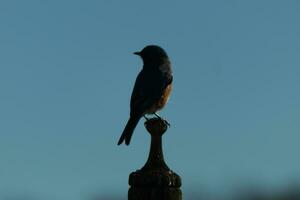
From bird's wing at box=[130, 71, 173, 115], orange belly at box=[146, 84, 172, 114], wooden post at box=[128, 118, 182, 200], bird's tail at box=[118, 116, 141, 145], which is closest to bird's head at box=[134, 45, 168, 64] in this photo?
bird's wing at box=[130, 71, 173, 115]

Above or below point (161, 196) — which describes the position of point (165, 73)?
above

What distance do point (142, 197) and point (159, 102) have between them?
14.8 ft

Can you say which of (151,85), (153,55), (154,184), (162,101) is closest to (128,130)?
(151,85)

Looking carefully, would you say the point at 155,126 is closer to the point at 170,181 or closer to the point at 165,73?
the point at 170,181

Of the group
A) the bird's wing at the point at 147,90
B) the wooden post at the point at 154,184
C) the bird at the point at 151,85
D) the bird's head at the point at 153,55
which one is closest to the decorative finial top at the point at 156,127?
the wooden post at the point at 154,184

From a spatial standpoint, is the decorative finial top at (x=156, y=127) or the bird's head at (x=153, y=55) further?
the bird's head at (x=153, y=55)

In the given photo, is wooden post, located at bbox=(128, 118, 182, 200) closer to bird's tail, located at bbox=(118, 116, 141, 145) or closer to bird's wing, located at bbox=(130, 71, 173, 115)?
bird's tail, located at bbox=(118, 116, 141, 145)

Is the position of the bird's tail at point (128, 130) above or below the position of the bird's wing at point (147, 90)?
below

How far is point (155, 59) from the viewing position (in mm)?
10070

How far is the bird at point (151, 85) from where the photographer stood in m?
8.99

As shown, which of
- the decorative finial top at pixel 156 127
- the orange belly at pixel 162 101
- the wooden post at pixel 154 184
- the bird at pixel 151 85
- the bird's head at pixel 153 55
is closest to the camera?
the wooden post at pixel 154 184

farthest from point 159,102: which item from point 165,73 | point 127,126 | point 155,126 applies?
point 155,126

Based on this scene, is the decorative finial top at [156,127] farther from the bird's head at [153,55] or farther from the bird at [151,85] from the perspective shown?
the bird's head at [153,55]

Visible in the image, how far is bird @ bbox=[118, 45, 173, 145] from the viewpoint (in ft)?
29.5
